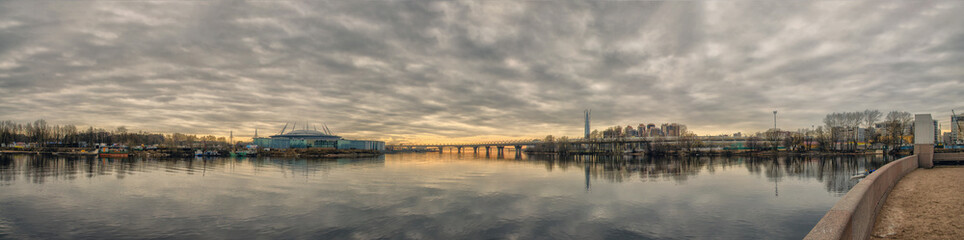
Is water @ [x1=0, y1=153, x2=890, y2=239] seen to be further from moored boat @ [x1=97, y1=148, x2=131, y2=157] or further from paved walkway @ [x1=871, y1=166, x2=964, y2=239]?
moored boat @ [x1=97, y1=148, x2=131, y2=157]

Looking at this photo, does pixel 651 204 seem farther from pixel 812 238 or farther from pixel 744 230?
pixel 812 238

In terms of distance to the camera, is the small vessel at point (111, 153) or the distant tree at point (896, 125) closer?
the distant tree at point (896, 125)

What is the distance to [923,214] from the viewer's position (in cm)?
1544

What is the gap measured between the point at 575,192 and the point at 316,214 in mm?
22199

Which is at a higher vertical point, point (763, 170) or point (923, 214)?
point (923, 214)

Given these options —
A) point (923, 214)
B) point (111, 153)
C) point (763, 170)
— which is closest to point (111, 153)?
point (111, 153)

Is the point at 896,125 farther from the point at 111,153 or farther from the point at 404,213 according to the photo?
the point at 111,153

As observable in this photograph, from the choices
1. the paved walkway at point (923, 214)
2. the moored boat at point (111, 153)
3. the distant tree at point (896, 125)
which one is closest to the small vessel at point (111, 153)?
the moored boat at point (111, 153)

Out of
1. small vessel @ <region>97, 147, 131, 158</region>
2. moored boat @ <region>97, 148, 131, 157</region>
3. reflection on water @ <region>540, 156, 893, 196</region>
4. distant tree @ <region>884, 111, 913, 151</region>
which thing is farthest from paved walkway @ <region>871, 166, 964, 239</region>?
moored boat @ <region>97, 148, 131, 157</region>

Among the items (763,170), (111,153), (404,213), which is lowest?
(111,153)

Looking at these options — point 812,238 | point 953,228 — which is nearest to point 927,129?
point 953,228

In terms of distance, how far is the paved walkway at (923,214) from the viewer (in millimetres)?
12641

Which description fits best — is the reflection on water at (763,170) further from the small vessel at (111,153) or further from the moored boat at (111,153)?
the moored boat at (111,153)

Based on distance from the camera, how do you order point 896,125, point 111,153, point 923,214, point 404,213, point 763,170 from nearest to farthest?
1. point 923,214
2. point 404,213
3. point 763,170
4. point 896,125
5. point 111,153
